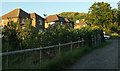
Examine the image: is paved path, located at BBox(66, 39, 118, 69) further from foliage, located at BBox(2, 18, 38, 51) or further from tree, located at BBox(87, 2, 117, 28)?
tree, located at BBox(87, 2, 117, 28)

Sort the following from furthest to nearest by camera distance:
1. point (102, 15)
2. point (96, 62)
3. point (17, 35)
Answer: point (102, 15) → point (96, 62) → point (17, 35)

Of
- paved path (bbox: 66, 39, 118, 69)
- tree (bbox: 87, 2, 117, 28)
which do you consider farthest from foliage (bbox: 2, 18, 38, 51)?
tree (bbox: 87, 2, 117, 28)

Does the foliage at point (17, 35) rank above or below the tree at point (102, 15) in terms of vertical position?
below

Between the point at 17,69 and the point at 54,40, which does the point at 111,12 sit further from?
the point at 17,69


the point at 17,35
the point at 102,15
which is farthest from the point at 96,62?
the point at 102,15

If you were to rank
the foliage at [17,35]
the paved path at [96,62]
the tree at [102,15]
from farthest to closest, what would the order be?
the tree at [102,15], the paved path at [96,62], the foliage at [17,35]

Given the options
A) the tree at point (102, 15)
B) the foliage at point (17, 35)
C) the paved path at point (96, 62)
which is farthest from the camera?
the tree at point (102, 15)

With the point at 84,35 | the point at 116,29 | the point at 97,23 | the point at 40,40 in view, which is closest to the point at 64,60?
the point at 40,40

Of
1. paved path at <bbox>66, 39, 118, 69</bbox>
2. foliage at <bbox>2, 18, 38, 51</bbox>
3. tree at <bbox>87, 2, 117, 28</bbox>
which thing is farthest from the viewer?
tree at <bbox>87, 2, 117, 28</bbox>

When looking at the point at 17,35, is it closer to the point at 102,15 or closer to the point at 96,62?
the point at 96,62

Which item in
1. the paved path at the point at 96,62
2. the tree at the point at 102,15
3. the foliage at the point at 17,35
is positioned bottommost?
the paved path at the point at 96,62

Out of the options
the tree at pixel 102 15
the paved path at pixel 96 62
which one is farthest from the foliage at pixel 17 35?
the tree at pixel 102 15

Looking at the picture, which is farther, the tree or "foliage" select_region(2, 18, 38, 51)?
the tree

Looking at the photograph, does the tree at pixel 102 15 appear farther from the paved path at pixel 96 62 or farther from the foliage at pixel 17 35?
the foliage at pixel 17 35
